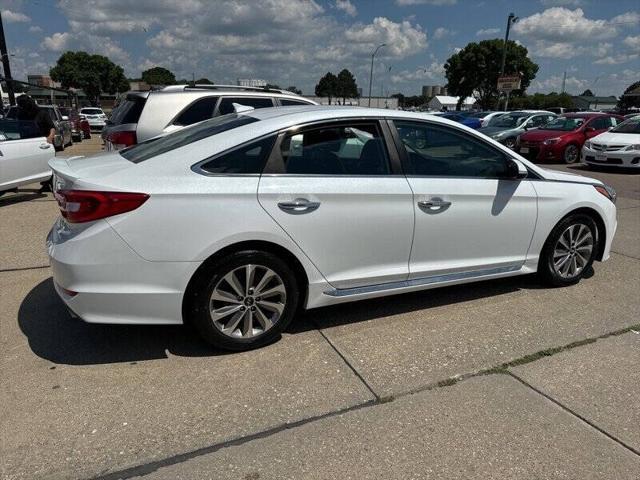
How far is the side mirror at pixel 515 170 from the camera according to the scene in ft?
13.2

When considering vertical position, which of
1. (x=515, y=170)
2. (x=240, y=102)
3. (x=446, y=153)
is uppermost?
(x=240, y=102)

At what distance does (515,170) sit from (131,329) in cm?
321

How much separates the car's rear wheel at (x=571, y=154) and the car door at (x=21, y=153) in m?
14.0

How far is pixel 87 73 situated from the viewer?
75.4 m

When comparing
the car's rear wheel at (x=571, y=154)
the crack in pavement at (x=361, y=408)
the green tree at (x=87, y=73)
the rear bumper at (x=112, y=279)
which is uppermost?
the green tree at (x=87, y=73)

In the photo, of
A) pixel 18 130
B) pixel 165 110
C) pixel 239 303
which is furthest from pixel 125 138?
pixel 239 303

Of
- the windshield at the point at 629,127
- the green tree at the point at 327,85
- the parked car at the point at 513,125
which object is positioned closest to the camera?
the windshield at the point at 629,127

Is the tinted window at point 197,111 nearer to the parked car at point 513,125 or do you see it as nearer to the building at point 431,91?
the parked car at point 513,125

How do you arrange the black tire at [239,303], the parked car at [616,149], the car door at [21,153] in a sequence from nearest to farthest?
the black tire at [239,303] → the car door at [21,153] → the parked car at [616,149]

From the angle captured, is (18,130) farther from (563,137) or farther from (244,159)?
(563,137)

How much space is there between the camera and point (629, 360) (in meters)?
3.41

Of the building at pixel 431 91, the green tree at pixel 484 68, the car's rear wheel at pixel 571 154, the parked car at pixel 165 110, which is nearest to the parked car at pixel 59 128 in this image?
the parked car at pixel 165 110

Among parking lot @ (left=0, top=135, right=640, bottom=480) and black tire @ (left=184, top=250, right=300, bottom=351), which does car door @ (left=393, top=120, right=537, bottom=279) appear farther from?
black tire @ (left=184, top=250, right=300, bottom=351)

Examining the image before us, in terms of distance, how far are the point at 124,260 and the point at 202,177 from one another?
675 mm
